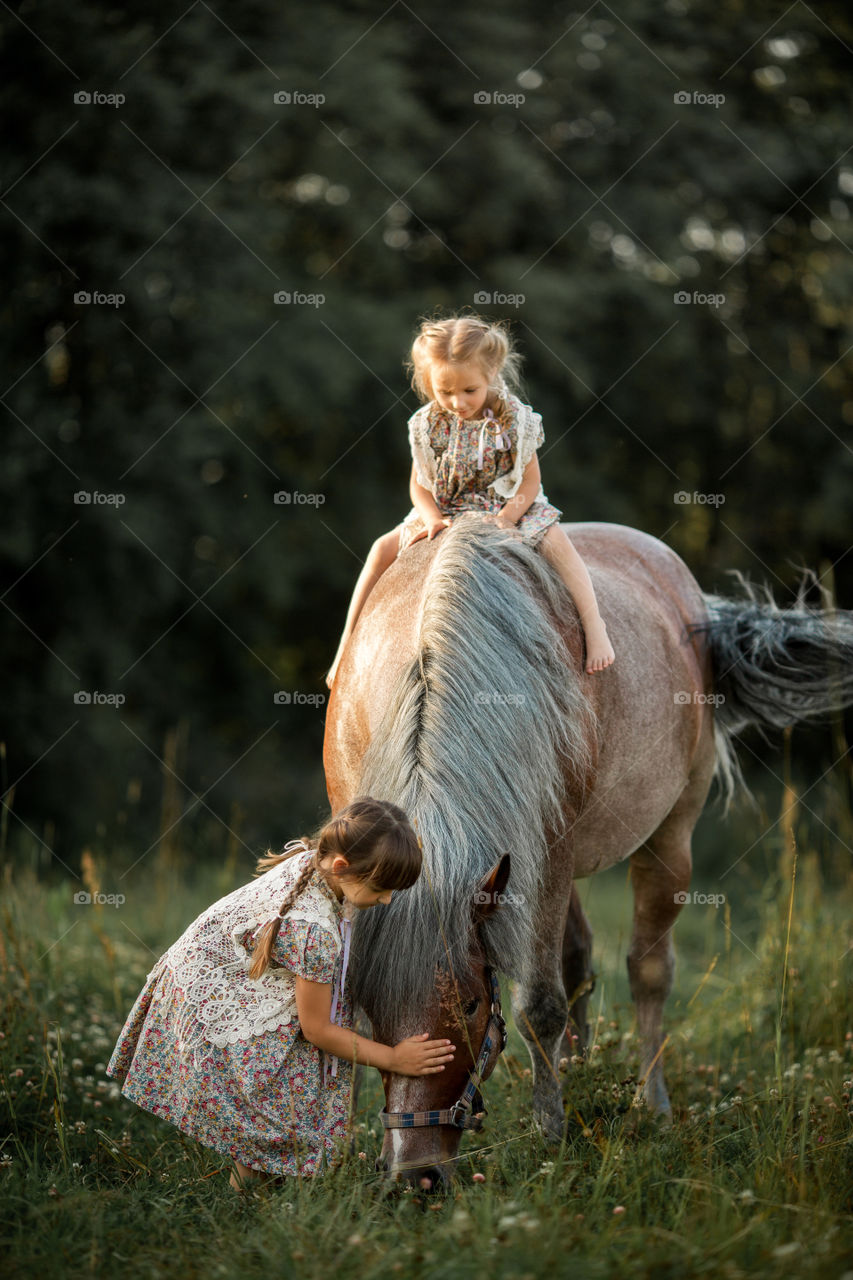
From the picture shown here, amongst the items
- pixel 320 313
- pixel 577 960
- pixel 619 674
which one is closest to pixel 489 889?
pixel 619 674

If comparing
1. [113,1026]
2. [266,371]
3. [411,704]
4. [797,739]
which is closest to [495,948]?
[411,704]

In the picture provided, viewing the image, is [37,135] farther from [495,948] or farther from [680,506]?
[495,948]

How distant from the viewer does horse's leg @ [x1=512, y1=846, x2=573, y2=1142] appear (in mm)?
3143

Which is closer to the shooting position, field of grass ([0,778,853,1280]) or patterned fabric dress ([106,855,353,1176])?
field of grass ([0,778,853,1280])

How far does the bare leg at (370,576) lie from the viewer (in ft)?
12.3

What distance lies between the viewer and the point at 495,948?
267cm
